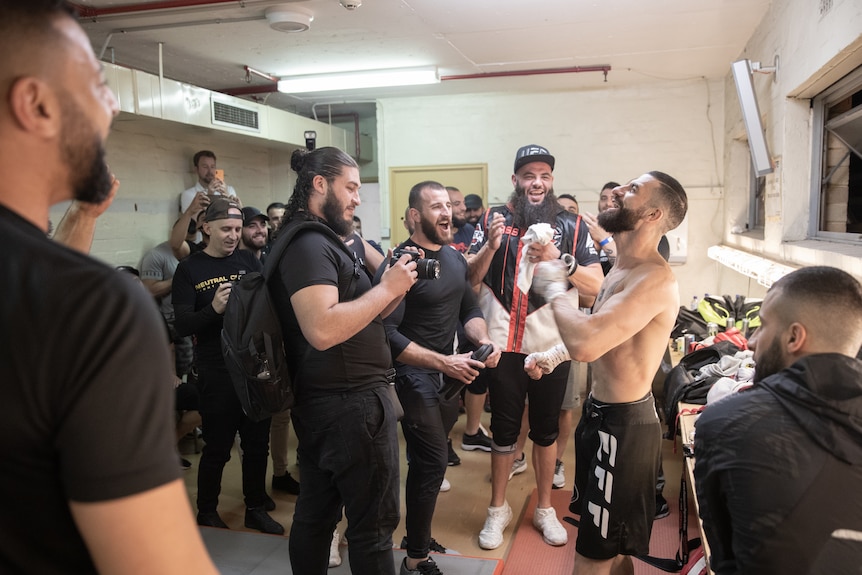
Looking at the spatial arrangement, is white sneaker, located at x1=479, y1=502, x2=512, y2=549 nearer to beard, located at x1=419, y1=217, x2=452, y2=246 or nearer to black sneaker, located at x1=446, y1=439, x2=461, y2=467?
black sneaker, located at x1=446, y1=439, x2=461, y2=467

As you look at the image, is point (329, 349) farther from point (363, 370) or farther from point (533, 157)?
point (533, 157)

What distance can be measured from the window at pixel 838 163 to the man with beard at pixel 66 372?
11.6 feet

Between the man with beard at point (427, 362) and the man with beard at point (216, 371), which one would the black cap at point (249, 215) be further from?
the man with beard at point (427, 362)

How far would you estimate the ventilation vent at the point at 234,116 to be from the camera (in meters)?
5.34

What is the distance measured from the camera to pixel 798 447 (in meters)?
1.15

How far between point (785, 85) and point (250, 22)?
11.8 feet

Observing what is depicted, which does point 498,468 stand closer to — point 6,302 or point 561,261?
point 561,261

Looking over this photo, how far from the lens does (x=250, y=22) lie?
14.2ft

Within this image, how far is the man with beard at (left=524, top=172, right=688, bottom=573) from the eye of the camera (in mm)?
2014

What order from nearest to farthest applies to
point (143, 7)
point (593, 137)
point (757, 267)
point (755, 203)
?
point (757, 267)
point (143, 7)
point (755, 203)
point (593, 137)

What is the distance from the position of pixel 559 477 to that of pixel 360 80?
4.28 metres

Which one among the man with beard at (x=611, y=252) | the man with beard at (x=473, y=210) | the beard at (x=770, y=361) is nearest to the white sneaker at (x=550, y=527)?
the man with beard at (x=611, y=252)

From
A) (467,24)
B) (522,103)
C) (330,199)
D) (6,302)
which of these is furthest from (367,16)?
(6,302)

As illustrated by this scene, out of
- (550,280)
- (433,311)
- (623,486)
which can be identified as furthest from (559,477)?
(550,280)
